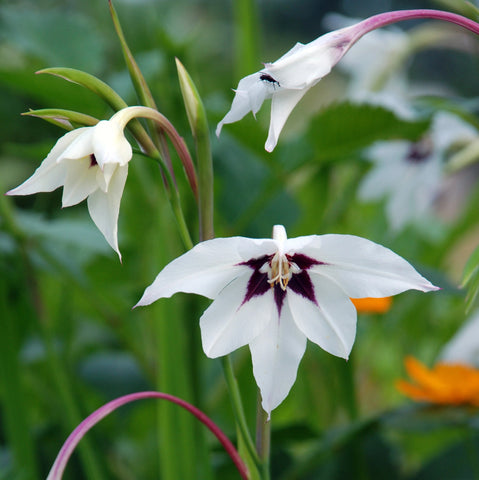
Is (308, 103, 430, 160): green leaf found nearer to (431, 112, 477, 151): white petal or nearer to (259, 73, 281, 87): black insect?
(431, 112, 477, 151): white petal

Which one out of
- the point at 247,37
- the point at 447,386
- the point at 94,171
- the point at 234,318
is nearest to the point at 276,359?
the point at 234,318

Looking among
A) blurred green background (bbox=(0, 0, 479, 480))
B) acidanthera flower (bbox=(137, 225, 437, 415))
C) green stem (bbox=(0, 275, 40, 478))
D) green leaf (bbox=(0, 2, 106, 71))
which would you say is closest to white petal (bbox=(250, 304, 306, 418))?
acidanthera flower (bbox=(137, 225, 437, 415))

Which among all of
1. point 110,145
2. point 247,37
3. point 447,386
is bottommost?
point 447,386

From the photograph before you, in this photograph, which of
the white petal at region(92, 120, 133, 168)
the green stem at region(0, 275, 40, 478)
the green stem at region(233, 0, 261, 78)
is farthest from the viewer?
the green stem at region(233, 0, 261, 78)

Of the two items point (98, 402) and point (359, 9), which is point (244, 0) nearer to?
point (98, 402)

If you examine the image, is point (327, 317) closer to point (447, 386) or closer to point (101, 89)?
point (101, 89)

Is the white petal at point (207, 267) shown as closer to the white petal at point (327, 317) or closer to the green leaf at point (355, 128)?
the white petal at point (327, 317)
